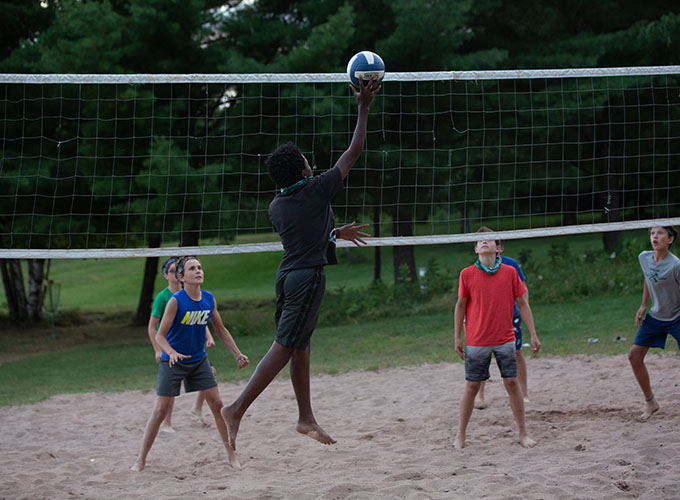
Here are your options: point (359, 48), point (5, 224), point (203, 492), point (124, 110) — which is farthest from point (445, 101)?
point (203, 492)

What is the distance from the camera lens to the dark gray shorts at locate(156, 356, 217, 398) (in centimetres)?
503

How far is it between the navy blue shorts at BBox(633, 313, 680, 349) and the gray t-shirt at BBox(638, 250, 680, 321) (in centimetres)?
Answer: 4

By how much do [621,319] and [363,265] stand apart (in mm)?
15056

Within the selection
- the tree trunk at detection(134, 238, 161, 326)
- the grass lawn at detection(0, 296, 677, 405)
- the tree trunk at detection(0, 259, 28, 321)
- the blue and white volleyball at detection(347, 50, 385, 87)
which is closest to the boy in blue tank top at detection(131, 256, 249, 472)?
the blue and white volleyball at detection(347, 50, 385, 87)

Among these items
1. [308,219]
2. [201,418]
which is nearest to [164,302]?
Answer: [201,418]

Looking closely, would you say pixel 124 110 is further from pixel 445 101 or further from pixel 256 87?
pixel 445 101

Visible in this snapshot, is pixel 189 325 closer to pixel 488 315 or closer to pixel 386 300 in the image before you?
pixel 488 315

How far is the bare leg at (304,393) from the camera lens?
4059 mm

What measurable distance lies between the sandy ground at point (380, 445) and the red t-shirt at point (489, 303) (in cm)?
81

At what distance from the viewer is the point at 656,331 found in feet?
18.3

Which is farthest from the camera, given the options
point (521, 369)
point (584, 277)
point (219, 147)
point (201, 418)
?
point (584, 277)

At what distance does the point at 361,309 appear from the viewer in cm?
1276

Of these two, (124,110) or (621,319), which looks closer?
(621,319)

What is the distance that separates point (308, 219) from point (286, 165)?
299 mm
